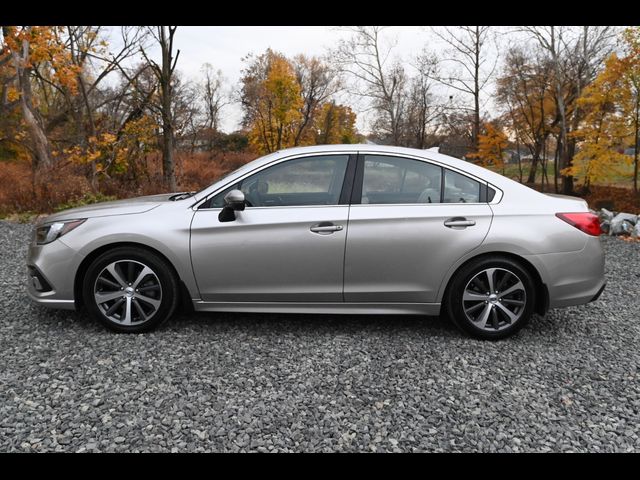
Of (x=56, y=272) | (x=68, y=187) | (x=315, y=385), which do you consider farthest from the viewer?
(x=68, y=187)

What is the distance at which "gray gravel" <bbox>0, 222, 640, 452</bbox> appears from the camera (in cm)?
247

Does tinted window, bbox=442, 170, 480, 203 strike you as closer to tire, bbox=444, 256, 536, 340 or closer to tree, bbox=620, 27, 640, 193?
tire, bbox=444, 256, 536, 340

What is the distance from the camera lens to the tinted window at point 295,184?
3.75 m

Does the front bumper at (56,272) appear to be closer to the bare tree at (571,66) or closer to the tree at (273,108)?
the bare tree at (571,66)

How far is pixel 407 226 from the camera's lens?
360 centimetres

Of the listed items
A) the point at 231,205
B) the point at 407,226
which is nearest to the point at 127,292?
the point at 231,205

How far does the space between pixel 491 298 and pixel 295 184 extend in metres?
1.90

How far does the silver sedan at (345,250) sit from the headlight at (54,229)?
12 millimetres

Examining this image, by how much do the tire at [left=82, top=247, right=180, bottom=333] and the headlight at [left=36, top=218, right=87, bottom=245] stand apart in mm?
365

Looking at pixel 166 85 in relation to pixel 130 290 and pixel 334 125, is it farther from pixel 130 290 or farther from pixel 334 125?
pixel 334 125

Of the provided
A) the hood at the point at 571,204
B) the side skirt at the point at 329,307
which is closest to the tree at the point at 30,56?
the side skirt at the point at 329,307

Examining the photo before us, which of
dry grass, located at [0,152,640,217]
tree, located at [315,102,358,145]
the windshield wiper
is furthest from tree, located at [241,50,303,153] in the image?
the windshield wiper

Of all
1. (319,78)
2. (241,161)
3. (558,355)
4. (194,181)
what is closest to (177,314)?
(558,355)
